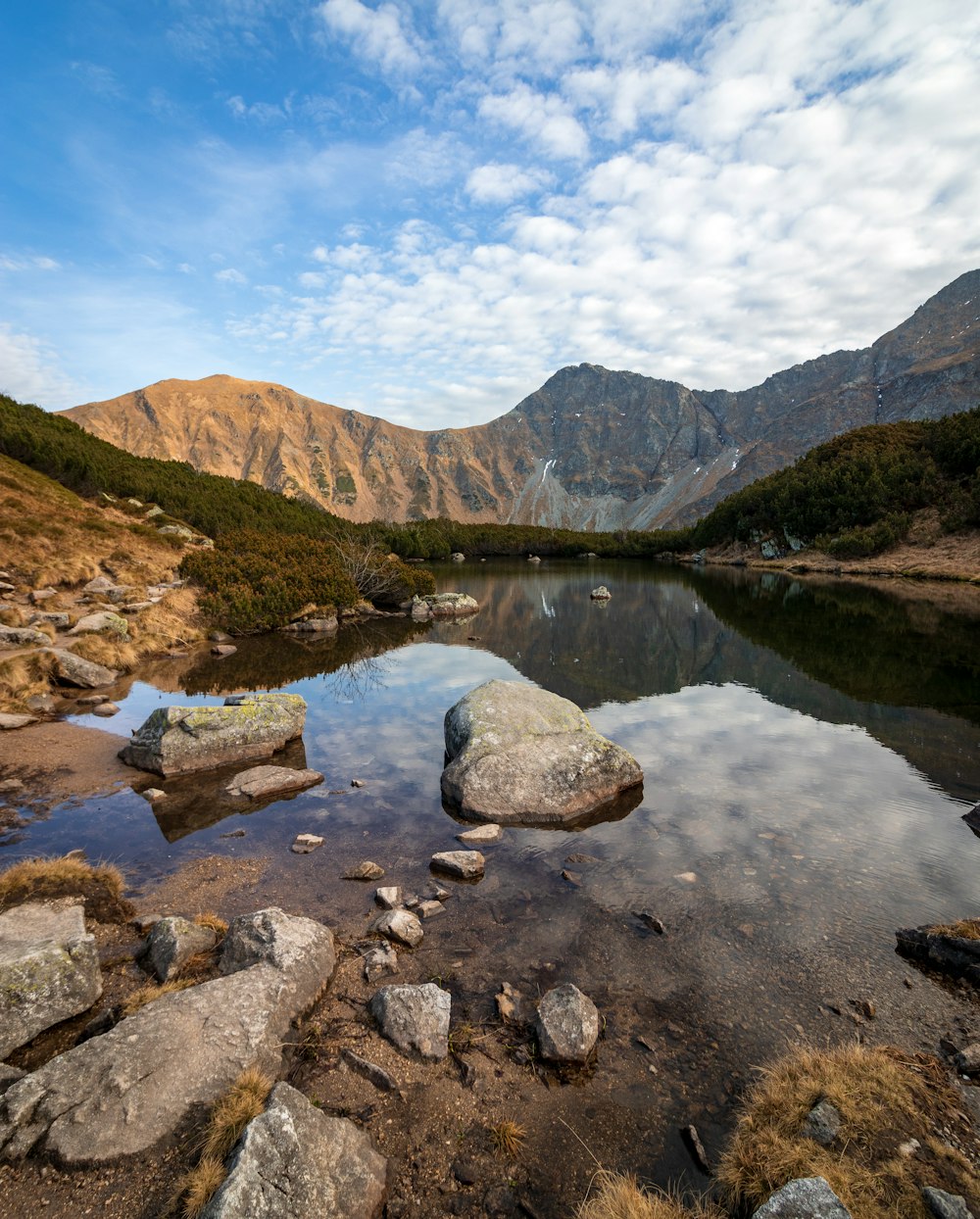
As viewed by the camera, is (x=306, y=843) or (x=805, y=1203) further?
(x=306, y=843)

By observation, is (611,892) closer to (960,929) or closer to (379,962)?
(379,962)

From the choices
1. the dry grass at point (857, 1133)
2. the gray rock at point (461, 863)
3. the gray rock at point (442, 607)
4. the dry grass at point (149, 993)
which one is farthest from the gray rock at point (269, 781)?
the gray rock at point (442, 607)

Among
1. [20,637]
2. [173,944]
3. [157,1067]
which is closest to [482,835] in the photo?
[173,944]

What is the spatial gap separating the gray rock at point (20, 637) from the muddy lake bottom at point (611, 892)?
335cm

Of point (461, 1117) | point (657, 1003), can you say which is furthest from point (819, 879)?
point (461, 1117)

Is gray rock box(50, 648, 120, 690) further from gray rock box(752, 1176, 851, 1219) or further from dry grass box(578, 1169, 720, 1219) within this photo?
gray rock box(752, 1176, 851, 1219)

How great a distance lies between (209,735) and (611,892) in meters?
10.2

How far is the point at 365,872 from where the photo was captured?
959cm

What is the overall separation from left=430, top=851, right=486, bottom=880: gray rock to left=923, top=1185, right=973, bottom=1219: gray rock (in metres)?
6.40

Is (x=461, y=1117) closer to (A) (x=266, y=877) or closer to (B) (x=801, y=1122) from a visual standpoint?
(B) (x=801, y=1122)

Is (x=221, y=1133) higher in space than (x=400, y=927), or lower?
higher

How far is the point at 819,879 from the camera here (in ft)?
31.5

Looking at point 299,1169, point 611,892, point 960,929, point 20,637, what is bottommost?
point 611,892

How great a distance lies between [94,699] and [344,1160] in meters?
17.7
